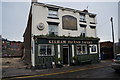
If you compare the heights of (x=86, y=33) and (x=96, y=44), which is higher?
(x=86, y=33)

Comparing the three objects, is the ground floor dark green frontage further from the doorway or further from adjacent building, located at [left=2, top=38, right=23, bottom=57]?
adjacent building, located at [left=2, top=38, right=23, bottom=57]

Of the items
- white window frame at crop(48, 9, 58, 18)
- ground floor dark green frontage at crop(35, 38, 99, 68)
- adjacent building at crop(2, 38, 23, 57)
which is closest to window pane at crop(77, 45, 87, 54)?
ground floor dark green frontage at crop(35, 38, 99, 68)

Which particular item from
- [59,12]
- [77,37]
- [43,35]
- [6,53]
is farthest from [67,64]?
[6,53]

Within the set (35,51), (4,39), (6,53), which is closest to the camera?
(35,51)

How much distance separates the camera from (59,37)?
15.0 metres

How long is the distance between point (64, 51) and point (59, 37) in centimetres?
238

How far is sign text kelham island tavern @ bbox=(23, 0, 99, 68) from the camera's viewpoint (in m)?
13.9

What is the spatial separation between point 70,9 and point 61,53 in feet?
23.5

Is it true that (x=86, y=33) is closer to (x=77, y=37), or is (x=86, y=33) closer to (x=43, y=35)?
(x=77, y=37)

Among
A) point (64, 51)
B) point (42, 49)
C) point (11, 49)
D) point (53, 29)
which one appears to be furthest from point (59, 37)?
point (11, 49)

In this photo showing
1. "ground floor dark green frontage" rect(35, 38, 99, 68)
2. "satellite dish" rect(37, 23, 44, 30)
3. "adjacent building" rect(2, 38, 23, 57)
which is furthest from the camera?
"adjacent building" rect(2, 38, 23, 57)

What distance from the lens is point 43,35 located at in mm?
14023

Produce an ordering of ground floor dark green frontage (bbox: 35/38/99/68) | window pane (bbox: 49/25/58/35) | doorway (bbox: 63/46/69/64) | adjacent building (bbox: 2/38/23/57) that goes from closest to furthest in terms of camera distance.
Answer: ground floor dark green frontage (bbox: 35/38/99/68), window pane (bbox: 49/25/58/35), doorway (bbox: 63/46/69/64), adjacent building (bbox: 2/38/23/57)

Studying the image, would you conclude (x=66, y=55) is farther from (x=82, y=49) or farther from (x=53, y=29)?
(x=53, y=29)
